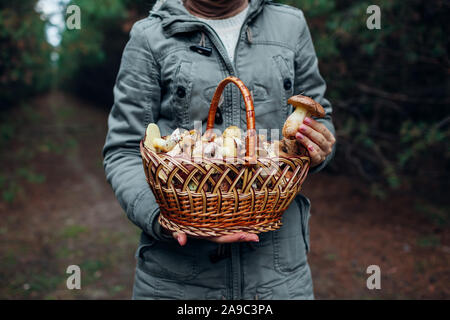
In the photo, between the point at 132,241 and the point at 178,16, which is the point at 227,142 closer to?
the point at 178,16

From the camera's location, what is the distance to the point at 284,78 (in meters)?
1.77

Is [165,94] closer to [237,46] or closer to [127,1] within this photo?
[237,46]

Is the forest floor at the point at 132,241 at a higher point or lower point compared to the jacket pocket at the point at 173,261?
lower

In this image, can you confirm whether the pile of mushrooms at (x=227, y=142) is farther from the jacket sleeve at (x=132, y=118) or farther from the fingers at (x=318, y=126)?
the jacket sleeve at (x=132, y=118)

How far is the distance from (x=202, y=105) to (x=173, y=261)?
2.15ft

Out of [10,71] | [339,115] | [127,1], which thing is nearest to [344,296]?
[339,115]

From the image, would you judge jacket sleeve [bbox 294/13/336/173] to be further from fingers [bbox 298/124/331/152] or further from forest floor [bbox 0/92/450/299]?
forest floor [bbox 0/92/450/299]

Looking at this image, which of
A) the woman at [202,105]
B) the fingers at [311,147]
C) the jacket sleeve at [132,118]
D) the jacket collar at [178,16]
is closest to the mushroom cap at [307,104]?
the fingers at [311,147]

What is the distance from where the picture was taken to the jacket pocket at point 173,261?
1.77m

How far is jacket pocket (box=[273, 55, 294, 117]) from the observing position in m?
1.76

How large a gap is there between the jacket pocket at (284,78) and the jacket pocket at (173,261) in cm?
72

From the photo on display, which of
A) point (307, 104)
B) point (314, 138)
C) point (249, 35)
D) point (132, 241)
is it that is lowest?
point (132, 241)

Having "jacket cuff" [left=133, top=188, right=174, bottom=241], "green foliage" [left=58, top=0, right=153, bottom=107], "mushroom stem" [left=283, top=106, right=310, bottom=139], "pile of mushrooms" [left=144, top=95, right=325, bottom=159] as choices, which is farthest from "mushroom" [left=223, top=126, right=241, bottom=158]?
"green foliage" [left=58, top=0, right=153, bottom=107]

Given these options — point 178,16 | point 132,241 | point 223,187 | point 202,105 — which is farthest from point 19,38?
point 223,187
